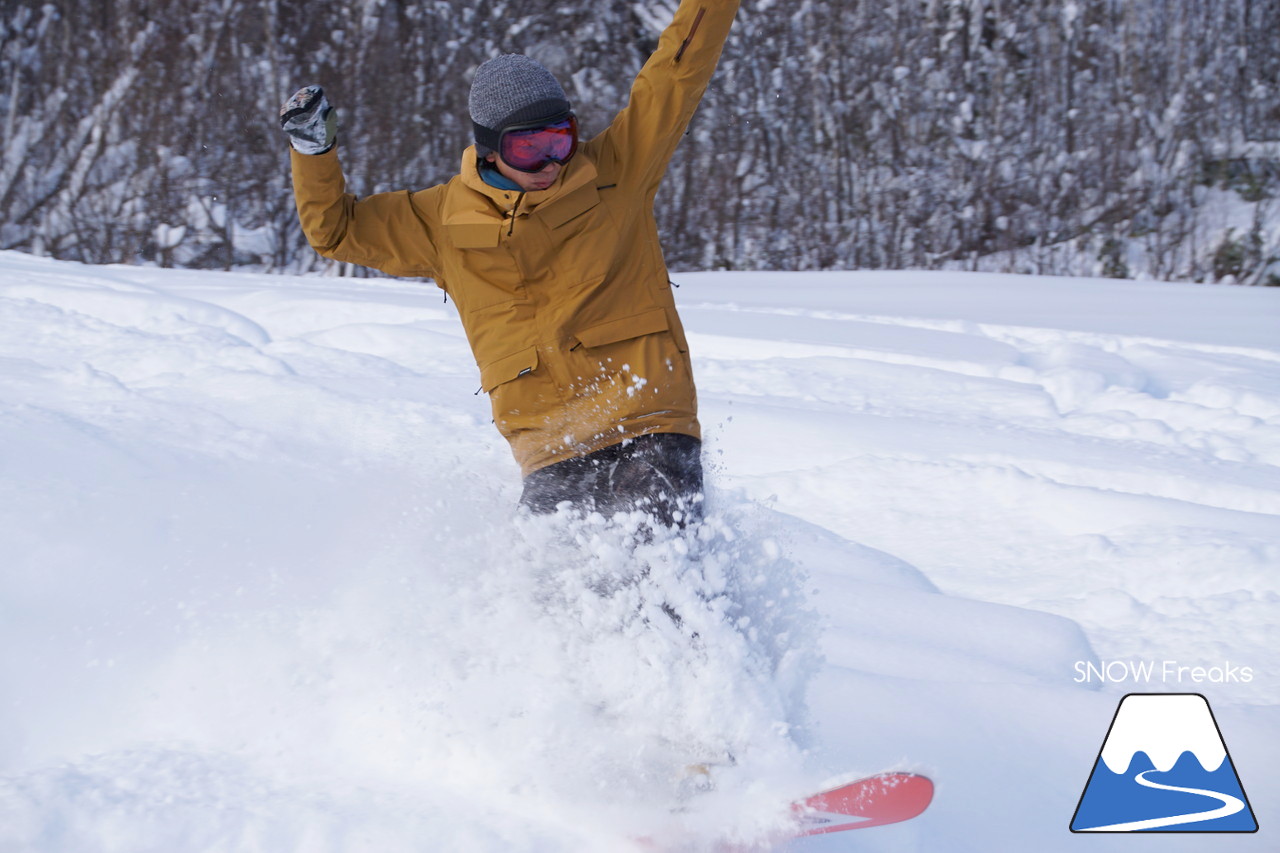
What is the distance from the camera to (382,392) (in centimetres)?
481

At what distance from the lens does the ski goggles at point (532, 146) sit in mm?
2146

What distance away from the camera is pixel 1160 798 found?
84.1 inches

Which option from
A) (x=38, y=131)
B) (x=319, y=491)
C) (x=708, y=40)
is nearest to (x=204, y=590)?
(x=319, y=491)

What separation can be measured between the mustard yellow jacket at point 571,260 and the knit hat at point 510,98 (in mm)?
90

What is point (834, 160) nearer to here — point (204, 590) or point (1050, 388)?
point (1050, 388)

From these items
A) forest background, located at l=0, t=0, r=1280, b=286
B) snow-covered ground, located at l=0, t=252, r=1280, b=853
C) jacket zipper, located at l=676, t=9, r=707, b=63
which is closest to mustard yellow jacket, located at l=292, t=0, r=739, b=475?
jacket zipper, located at l=676, t=9, r=707, b=63

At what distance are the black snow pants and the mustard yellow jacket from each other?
3 centimetres

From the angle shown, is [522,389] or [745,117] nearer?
[522,389]

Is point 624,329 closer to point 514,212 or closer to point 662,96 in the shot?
point 514,212

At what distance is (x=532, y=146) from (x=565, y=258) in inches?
9.6

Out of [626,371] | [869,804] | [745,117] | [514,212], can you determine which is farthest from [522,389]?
[745,117]

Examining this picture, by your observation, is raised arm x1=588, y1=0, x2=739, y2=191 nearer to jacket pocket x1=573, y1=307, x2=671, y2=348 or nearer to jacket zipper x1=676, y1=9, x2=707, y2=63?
jacket zipper x1=676, y1=9, x2=707, y2=63

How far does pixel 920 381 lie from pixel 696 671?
3.54 m

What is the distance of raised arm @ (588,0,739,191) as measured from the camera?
2287 millimetres
